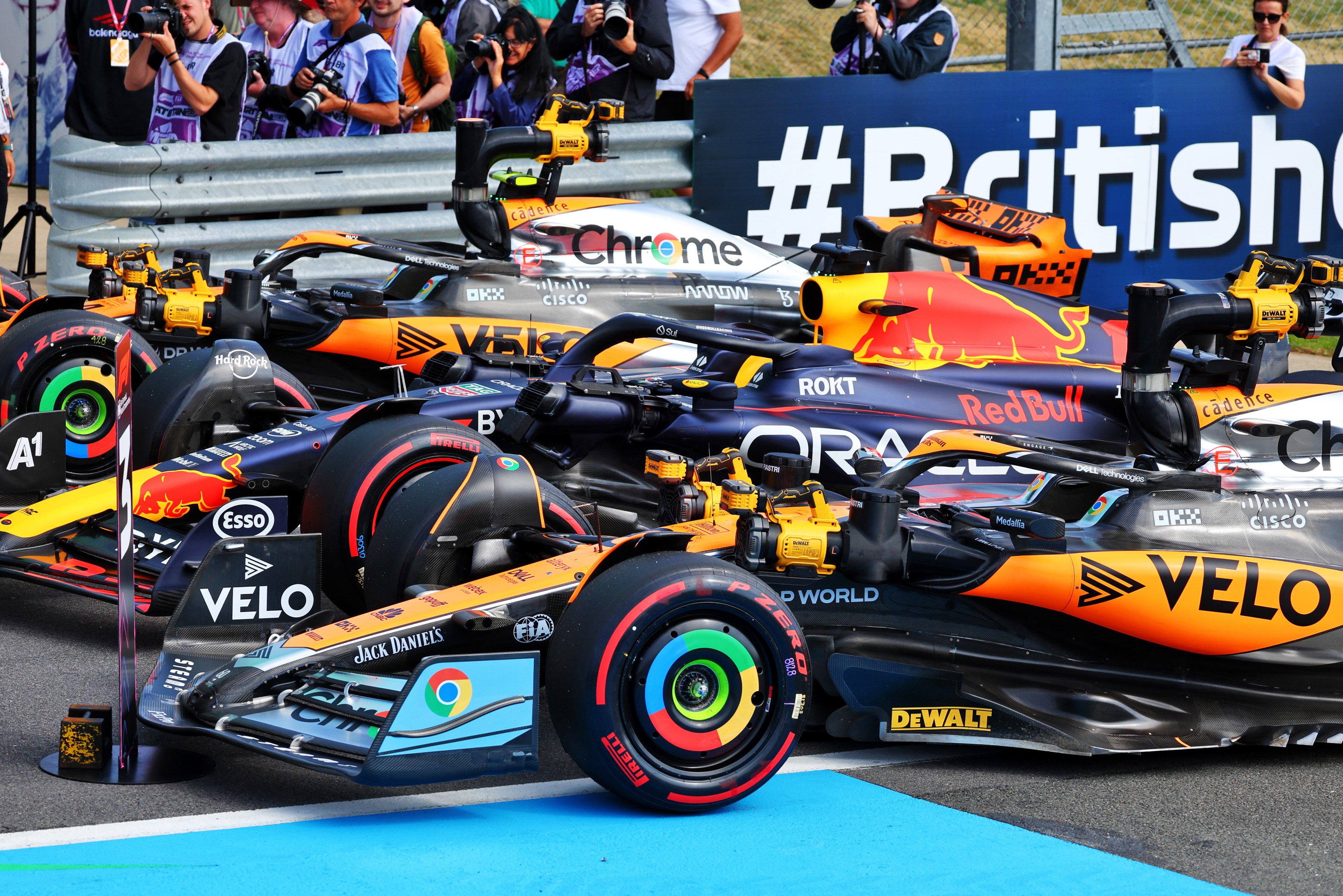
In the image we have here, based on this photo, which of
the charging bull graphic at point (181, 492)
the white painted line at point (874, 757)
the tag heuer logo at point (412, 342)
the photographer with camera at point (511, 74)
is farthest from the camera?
the photographer with camera at point (511, 74)

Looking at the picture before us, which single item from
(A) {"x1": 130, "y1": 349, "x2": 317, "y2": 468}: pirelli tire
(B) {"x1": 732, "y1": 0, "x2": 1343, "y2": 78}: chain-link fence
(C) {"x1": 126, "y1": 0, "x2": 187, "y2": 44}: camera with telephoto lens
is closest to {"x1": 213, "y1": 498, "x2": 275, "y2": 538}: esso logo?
(A) {"x1": 130, "y1": 349, "x2": 317, "y2": 468}: pirelli tire

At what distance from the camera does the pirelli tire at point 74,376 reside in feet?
23.3

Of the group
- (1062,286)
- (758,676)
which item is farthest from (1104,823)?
(1062,286)

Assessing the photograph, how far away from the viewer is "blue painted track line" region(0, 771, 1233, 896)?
3688 millimetres

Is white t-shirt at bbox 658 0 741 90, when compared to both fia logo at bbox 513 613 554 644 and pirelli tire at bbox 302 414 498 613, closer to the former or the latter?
pirelli tire at bbox 302 414 498 613

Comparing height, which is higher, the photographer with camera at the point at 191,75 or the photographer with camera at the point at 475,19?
the photographer with camera at the point at 475,19

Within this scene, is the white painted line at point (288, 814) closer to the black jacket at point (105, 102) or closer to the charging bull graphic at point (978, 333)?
the charging bull graphic at point (978, 333)

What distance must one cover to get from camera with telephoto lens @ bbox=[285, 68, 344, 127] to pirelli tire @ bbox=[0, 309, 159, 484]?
10.8 feet

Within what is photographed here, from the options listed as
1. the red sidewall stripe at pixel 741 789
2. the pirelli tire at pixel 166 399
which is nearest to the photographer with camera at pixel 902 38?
the pirelli tire at pixel 166 399

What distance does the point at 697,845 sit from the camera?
13.0ft

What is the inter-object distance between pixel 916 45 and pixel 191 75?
15.8 feet

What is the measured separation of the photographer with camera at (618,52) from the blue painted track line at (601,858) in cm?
788

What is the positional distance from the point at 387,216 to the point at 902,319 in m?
4.44

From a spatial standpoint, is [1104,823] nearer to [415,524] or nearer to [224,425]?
[415,524]
